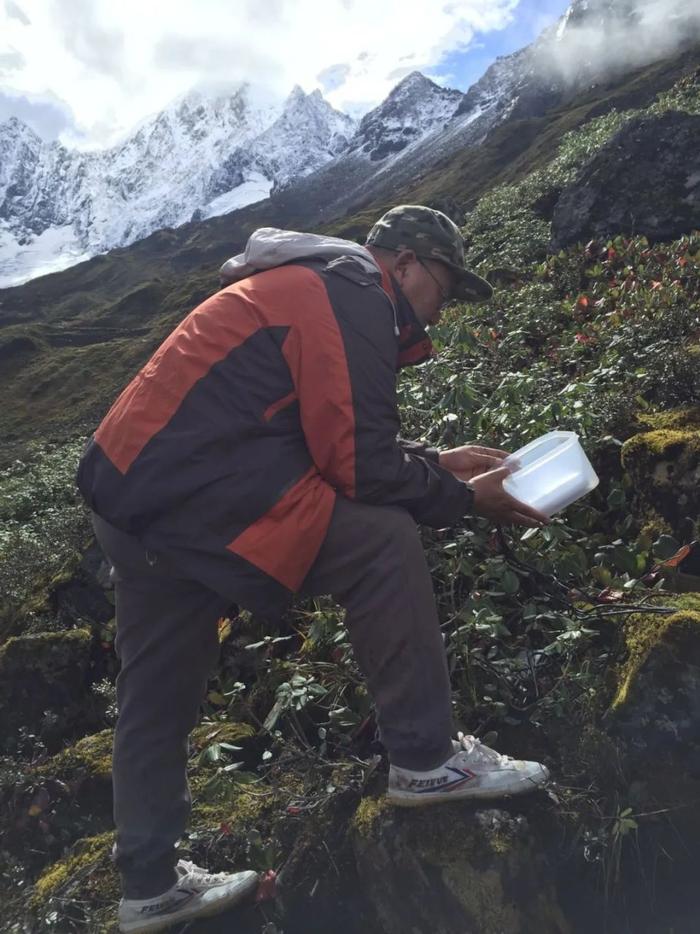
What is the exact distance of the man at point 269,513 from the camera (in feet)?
7.28

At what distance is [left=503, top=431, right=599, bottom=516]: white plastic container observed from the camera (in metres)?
2.97

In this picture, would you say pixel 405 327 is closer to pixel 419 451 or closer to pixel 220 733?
pixel 419 451

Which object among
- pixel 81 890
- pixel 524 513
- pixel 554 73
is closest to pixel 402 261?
pixel 524 513

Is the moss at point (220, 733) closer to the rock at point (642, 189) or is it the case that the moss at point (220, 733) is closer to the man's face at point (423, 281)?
the man's face at point (423, 281)

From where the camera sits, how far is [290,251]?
240cm

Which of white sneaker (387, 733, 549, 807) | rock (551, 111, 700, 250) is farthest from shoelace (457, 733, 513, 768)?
rock (551, 111, 700, 250)

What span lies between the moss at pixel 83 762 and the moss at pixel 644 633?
2.24 metres

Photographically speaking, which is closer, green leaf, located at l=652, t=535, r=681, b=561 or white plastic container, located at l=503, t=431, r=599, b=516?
white plastic container, located at l=503, t=431, r=599, b=516

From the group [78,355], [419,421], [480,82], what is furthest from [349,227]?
[480,82]

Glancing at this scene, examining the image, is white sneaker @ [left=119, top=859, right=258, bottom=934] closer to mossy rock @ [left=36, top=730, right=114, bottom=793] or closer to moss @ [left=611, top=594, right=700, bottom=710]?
mossy rock @ [left=36, top=730, right=114, bottom=793]

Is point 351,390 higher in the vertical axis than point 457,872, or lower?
higher

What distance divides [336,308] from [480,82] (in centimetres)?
17712

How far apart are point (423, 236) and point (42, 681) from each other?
10.3ft

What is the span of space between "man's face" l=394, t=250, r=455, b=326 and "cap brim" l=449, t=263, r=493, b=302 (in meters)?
0.03
